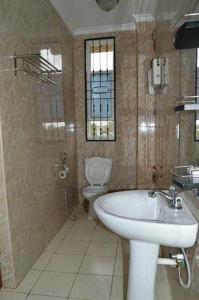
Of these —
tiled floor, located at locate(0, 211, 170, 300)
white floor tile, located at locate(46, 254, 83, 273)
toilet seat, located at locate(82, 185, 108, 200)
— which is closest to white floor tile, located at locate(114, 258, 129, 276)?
tiled floor, located at locate(0, 211, 170, 300)

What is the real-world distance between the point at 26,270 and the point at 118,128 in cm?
216

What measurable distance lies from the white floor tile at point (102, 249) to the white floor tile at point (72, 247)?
0.06 m

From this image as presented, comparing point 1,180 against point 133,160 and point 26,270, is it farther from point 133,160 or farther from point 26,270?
point 133,160

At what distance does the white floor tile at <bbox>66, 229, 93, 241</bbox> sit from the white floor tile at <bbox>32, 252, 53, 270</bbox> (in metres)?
0.37

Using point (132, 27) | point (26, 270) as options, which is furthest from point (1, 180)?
point (132, 27)

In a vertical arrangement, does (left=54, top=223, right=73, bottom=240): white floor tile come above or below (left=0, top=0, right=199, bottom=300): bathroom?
below

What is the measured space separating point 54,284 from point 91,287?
308mm

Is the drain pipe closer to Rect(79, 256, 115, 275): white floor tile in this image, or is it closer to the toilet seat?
Rect(79, 256, 115, 275): white floor tile

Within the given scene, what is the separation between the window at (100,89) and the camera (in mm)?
3297

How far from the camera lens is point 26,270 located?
6.40 ft

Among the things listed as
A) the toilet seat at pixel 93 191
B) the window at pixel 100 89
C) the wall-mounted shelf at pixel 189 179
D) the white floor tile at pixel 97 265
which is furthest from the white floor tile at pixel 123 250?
the window at pixel 100 89

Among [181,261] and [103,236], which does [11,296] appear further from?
[181,261]

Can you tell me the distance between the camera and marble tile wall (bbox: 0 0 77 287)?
1.68 m

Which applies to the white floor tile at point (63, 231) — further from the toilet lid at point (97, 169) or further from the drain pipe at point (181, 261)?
the drain pipe at point (181, 261)
